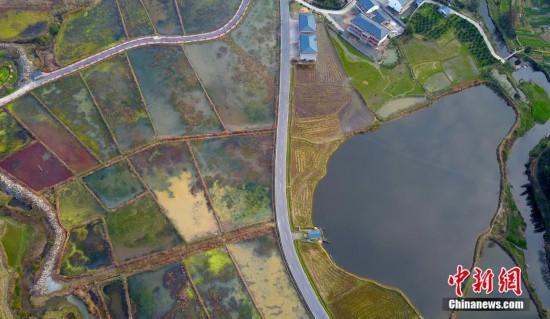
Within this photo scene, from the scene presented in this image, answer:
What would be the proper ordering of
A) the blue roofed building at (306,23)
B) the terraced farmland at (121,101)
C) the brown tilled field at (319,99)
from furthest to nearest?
the blue roofed building at (306,23) → the brown tilled field at (319,99) → the terraced farmland at (121,101)

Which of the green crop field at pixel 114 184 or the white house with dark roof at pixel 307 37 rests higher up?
the white house with dark roof at pixel 307 37

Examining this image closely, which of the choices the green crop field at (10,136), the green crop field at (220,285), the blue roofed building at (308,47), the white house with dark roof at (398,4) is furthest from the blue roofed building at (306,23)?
the green crop field at (10,136)

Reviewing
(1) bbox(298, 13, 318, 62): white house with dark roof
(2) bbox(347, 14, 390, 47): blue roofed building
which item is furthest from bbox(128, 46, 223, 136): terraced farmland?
(2) bbox(347, 14, 390, 47): blue roofed building

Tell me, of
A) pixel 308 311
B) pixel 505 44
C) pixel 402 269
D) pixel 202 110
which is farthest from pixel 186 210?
pixel 505 44

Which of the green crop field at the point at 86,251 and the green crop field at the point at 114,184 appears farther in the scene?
the green crop field at the point at 114,184

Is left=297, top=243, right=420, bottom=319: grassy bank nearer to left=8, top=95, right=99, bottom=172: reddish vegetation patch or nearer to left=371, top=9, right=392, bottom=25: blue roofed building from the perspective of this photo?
left=8, top=95, right=99, bottom=172: reddish vegetation patch

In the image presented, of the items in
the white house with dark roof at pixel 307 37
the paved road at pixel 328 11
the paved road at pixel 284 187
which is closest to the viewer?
the paved road at pixel 284 187

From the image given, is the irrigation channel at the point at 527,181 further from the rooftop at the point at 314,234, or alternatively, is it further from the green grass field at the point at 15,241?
the green grass field at the point at 15,241
